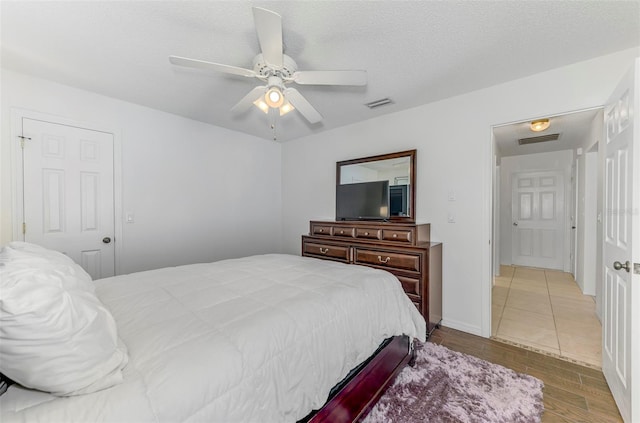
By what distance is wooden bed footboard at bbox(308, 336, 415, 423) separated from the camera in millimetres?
1278

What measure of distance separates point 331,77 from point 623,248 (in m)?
2.11

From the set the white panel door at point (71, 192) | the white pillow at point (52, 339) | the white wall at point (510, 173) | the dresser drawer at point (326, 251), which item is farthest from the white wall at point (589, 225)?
the white panel door at point (71, 192)

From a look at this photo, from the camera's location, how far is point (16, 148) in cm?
233

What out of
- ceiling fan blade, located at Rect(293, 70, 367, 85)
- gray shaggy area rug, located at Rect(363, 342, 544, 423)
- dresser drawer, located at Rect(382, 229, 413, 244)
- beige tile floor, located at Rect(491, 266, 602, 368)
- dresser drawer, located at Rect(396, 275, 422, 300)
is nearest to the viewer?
gray shaggy area rug, located at Rect(363, 342, 544, 423)

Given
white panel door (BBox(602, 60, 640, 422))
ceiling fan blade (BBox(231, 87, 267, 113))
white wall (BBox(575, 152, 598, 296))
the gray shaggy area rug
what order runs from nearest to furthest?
white panel door (BBox(602, 60, 640, 422)) → the gray shaggy area rug → ceiling fan blade (BBox(231, 87, 267, 113)) → white wall (BBox(575, 152, 598, 296))

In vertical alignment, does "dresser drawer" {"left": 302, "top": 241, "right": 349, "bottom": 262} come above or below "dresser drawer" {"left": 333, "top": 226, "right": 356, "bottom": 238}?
below

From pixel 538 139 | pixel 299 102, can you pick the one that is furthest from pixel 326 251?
pixel 538 139

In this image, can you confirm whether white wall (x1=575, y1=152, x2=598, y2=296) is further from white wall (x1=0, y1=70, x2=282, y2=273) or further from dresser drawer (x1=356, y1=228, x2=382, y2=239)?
white wall (x1=0, y1=70, x2=282, y2=273)

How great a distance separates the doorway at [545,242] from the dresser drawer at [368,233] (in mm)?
1512

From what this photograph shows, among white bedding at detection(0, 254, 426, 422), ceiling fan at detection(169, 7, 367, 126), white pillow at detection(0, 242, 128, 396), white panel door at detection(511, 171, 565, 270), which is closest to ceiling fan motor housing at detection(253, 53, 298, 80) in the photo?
ceiling fan at detection(169, 7, 367, 126)

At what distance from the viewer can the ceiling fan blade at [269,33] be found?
4.35 ft

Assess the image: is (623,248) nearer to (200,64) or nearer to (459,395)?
(459,395)

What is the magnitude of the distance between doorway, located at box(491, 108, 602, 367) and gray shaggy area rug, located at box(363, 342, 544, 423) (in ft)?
2.43

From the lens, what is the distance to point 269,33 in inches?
57.5
